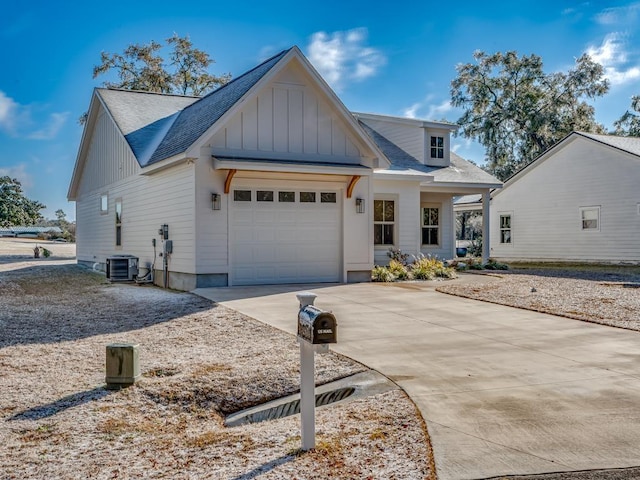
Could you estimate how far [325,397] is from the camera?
506 cm

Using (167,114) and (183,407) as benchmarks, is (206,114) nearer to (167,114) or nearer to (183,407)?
(167,114)

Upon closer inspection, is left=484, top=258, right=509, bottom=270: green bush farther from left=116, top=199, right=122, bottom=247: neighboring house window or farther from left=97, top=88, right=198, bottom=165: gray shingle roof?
left=116, top=199, right=122, bottom=247: neighboring house window

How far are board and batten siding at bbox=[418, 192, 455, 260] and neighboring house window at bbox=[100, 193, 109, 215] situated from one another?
10851mm

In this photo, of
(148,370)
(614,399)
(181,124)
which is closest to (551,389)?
(614,399)

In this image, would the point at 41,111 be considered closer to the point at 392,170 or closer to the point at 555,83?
the point at 392,170

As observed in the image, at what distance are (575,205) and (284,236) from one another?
47.1 feet

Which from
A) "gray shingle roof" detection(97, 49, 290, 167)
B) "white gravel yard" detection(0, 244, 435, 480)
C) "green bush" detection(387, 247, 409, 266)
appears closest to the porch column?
"green bush" detection(387, 247, 409, 266)

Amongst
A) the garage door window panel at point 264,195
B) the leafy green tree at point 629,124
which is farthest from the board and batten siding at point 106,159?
the leafy green tree at point 629,124

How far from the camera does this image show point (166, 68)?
110ft

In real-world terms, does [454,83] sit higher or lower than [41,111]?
higher

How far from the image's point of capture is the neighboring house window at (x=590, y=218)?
70.9ft

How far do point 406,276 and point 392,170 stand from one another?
15.0 feet

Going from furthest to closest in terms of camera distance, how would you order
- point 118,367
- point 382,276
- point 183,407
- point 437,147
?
point 437,147 < point 382,276 < point 118,367 < point 183,407

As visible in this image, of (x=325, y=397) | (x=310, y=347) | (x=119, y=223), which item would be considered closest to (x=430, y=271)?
(x=119, y=223)
